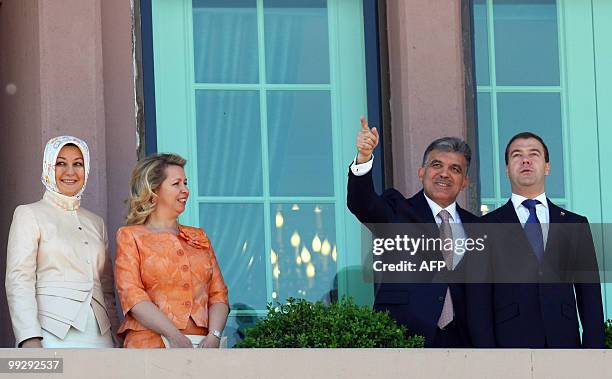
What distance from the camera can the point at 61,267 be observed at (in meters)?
9.64

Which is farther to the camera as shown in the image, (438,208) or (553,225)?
(438,208)

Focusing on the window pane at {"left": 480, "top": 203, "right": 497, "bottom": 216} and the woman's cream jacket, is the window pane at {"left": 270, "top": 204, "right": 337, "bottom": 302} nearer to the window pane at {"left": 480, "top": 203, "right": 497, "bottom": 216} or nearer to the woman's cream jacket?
the window pane at {"left": 480, "top": 203, "right": 497, "bottom": 216}

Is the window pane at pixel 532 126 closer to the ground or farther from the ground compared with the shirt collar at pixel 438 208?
farther from the ground

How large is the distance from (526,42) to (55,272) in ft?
9.72

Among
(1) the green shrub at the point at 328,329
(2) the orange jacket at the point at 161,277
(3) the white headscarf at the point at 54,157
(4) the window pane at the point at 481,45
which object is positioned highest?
(4) the window pane at the point at 481,45

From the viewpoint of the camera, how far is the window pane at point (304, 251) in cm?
1084

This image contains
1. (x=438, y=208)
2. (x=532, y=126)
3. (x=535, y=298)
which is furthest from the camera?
(x=532, y=126)

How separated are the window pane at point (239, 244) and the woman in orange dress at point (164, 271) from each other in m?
1.06

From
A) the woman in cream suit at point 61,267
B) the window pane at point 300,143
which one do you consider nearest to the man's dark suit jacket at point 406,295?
the window pane at point 300,143

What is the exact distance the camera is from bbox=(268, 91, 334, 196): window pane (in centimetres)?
1094

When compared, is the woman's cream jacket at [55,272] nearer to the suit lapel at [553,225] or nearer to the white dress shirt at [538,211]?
the white dress shirt at [538,211]

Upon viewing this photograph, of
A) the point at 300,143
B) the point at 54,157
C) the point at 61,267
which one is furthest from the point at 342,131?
the point at 61,267
